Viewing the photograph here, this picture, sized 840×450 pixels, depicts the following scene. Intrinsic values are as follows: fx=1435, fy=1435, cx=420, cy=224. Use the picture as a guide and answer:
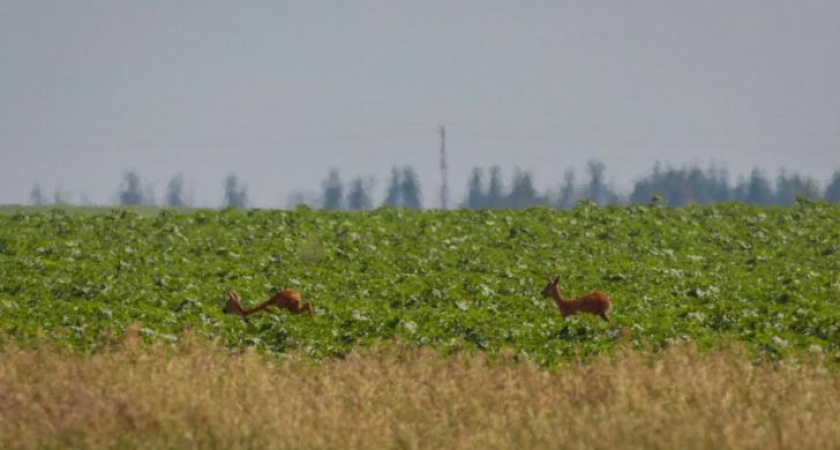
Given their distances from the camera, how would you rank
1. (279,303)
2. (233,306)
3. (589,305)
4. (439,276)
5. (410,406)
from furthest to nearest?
(439,276) → (233,306) → (279,303) → (589,305) → (410,406)

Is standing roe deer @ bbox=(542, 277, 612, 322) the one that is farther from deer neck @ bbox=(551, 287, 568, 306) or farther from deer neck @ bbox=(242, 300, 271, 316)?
deer neck @ bbox=(242, 300, 271, 316)

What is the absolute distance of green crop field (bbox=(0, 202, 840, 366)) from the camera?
25672 mm

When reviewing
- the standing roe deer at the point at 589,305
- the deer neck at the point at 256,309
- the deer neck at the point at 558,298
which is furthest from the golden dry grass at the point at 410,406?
the deer neck at the point at 558,298

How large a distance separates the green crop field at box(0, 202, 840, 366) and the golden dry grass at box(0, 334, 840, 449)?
552cm

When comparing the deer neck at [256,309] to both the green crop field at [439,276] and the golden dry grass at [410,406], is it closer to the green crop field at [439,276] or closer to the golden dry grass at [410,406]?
the green crop field at [439,276]

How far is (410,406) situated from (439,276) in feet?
55.6

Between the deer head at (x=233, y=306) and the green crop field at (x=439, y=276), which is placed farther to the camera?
the deer head at (x=233, y=306)

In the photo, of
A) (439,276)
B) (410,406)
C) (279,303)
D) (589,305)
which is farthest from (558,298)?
(410,406)

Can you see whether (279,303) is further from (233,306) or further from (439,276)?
(439,276)

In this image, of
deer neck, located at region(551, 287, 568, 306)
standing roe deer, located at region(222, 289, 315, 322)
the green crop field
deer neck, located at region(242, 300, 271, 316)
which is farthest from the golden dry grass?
standing roe deer, located at region(222, 289, 315, 322)

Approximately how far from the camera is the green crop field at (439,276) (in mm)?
25672

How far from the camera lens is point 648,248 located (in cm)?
3822

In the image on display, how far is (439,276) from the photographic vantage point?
32.2m

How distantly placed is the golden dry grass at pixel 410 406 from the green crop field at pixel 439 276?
552 centimetres
